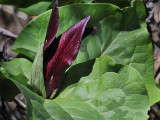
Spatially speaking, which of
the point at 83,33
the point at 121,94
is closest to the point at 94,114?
the point at 121,94

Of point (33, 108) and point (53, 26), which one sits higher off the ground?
point (53, 26)

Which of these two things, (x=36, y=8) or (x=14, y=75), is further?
(x=36, y=8)

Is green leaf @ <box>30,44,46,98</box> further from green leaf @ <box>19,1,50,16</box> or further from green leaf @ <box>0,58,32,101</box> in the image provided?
green leaf @ <box>19,1,50,16</box>

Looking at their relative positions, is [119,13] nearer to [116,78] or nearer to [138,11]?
[138,11]

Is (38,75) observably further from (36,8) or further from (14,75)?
(36,8)

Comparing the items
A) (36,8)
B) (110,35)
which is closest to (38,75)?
(110,35)

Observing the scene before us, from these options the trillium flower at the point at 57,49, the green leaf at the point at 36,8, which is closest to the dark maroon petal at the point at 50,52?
the trillium flower at the point at 57,49

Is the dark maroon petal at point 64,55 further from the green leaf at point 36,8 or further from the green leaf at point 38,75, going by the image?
the green leaf at point 36,8
